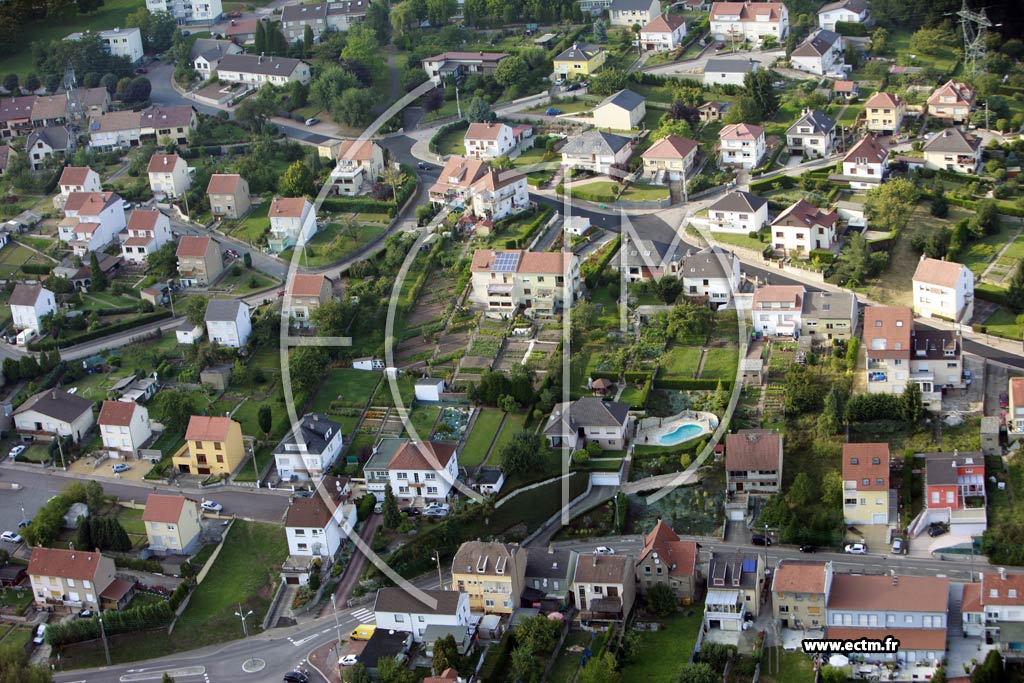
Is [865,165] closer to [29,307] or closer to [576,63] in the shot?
[576,63]

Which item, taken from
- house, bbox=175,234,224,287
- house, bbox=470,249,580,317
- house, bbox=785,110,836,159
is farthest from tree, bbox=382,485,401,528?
house, bbox=785,110,836,159

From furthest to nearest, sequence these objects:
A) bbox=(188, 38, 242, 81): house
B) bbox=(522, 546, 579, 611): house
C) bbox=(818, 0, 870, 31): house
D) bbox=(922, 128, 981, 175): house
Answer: bbox=(188, 38, 242, 81): house < bbox=(818, 0, 870, 31): house < bbox=(922, 128, 981, 175): house < bbox=(522, 546, 579, 611): house

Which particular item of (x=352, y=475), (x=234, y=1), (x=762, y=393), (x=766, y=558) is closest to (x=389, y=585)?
(x=352, y=475)

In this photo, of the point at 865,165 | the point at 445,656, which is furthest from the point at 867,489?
the point at 865,165

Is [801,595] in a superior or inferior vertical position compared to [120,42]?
inferior

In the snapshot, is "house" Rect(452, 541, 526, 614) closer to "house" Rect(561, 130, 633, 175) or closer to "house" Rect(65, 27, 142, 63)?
"house" Rect(561, 130, 633, 175)

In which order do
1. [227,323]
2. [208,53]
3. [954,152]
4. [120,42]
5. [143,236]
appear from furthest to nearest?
[120,42] → [208,53] → [954,152] → [143,236] → [227,323]

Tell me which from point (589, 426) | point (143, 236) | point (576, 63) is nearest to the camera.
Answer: point (589, 426)
